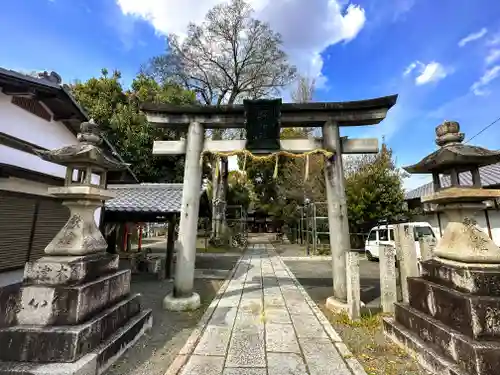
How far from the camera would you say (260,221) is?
46375 millimetres

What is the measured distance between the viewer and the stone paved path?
11.5 ft

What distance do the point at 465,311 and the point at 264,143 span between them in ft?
15.5

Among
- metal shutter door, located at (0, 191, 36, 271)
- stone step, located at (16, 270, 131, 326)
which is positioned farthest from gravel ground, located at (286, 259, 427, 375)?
metal shutter door, located at (0, 191, 36, 271)

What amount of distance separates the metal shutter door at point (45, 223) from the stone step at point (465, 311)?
321 inches

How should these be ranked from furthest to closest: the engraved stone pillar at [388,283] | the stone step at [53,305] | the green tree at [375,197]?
the green tree at [375,197]
the engraved stone pillar at [388,283]
the stone step at [53,305]

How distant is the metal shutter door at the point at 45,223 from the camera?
6320mm

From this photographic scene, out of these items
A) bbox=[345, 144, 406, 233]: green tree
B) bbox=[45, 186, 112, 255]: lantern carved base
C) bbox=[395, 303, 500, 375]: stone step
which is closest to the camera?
bbox=[395, 303, 500, 375]: stone step

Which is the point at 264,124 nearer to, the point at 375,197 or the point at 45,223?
the point at 45,223

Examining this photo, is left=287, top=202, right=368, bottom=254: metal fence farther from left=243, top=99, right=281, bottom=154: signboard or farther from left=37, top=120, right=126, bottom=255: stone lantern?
left=37, top=120, right=126, bottom=255: stone lantern

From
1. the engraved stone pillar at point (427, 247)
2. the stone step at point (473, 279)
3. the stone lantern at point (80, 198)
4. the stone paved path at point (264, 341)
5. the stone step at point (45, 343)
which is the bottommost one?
the stone paved path at point (264, 341)

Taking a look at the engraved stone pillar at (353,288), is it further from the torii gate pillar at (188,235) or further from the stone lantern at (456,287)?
the torii gate pillar at (188,235)

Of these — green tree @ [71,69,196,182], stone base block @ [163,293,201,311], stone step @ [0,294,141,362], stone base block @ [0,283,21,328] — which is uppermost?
green tree @ [71,69,196,182]

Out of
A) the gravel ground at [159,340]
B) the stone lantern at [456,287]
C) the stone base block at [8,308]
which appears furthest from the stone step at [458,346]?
the stone base block at [8,308]

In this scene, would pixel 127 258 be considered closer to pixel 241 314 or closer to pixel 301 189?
pixel 241 314
